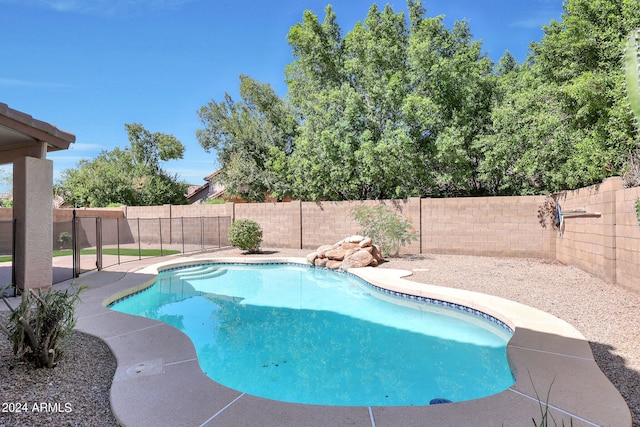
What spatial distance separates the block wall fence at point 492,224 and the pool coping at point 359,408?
3302mm

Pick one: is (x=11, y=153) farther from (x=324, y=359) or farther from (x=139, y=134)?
(x=139, y=134)

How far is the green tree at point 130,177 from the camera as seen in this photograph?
81.4 ft

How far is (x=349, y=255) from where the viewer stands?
10.9 meters

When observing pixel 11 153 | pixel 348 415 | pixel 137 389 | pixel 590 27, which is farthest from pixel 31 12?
pixel 590 27

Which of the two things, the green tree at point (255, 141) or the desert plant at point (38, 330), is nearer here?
the desert plant at point (38, 330)

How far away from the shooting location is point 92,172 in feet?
87.1

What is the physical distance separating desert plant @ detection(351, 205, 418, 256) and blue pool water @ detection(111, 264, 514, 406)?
3438 millimetres

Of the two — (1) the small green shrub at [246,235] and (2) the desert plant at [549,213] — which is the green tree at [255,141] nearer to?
(1) the small green shrub at [246,235]

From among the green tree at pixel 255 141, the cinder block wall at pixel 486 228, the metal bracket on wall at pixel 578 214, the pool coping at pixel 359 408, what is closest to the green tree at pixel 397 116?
the cinder block wall at pixel 486 228

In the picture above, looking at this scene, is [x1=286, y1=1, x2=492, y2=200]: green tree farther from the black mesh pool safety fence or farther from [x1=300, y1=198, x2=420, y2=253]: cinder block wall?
the black mesh pool safety fence

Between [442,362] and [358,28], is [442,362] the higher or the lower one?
the lower one

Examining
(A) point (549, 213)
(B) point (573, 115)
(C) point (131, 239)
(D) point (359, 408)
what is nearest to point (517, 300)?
(D) point (359, 408)

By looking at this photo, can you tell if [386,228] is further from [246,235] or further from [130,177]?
[130,177]

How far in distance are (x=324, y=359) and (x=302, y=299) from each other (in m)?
3.31
